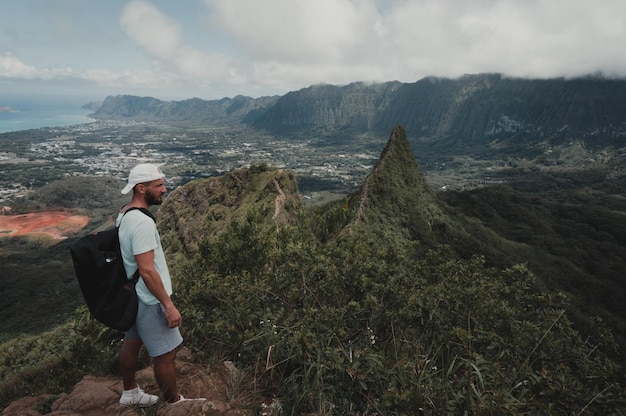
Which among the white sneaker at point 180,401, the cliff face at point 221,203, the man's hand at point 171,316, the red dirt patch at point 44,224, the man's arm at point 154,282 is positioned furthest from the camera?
the red dirt patch at point 44,224

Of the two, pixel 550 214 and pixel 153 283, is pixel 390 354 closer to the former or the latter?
pixel 153 283

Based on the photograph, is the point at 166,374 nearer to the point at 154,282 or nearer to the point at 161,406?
the point at 161,406

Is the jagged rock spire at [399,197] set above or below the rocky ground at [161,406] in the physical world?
below

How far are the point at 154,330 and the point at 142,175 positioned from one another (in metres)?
2.03

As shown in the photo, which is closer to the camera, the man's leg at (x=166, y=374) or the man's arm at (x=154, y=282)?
the man's arm at (x=154, y=282)

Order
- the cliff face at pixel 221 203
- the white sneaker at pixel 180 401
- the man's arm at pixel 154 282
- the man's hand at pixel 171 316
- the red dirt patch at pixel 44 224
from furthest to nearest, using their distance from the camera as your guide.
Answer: the red dirt patch at pixel 44 224
the cliff face at pixel 221 203
the white sneaker at pixel 180 401
the man's hand at pixel 171 316
the man's arm at pixel 154 282

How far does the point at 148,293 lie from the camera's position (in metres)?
4.57

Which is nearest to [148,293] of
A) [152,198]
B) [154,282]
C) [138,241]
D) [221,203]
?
[154,282]

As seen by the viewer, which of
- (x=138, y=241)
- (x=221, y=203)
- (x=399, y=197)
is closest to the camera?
(x=138, y=241)

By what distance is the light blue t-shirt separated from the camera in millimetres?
4312

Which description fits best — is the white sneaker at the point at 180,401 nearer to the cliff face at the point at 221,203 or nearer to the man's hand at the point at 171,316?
the man's hand at the point at 171,316

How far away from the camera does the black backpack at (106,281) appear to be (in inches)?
170

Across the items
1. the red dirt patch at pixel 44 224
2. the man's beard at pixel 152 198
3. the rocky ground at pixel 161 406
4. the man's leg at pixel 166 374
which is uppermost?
the man's beard at pixel 152 198

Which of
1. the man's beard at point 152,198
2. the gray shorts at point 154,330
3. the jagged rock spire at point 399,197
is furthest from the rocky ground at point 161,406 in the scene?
the jagged rock spire at point 399,197
